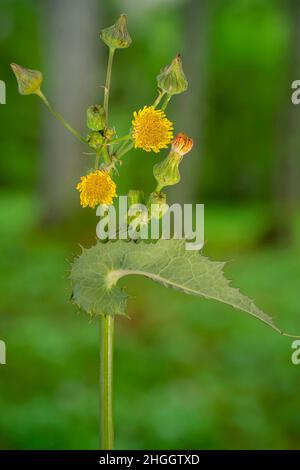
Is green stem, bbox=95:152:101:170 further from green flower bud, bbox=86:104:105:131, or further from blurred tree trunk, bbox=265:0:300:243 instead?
blurred tree trunk, bbox=265:0:300:243

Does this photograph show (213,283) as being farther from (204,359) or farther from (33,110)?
(33,110)

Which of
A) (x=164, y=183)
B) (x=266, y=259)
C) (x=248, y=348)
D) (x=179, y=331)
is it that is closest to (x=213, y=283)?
(x=164, y=183)

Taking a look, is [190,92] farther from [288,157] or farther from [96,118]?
[96,118]

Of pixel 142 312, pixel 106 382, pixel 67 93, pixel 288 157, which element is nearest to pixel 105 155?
pixel 106 382

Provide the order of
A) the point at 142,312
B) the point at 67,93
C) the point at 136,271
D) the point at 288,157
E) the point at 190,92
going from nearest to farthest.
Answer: the point at 136,271 → the point at 142,312 → the point at 67,93 → the point at 190,92 → the point at 288,157
